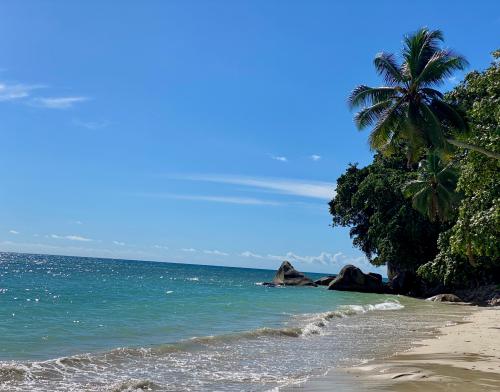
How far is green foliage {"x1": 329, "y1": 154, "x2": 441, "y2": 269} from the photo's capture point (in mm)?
41875

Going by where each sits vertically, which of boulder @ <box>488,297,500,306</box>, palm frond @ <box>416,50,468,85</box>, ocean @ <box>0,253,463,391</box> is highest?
palm frond @ <box>416,50,468,85</box>

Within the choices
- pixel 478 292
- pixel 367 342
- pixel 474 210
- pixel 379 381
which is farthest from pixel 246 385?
pixel 478 292

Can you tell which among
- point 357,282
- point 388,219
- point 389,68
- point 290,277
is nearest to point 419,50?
point 389,68

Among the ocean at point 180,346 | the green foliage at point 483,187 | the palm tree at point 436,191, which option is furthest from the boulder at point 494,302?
the green foliage at point 483,187

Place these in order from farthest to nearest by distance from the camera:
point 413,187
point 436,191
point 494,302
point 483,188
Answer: point 413,187, point 436,191, point 494,302, point 483,188

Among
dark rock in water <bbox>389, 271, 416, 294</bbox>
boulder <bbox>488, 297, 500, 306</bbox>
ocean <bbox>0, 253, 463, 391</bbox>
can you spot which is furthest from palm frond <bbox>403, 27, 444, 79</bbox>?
dark rock in water <bbox>389, 271, 416, 294</bbox>

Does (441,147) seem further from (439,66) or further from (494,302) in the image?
(494,302)

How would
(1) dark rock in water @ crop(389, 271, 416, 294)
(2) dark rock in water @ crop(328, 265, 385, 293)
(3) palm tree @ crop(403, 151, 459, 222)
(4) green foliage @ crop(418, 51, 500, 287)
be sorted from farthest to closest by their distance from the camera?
(2) dark rock in water @ crop(328, 265, 385, 293) → (1) dark rock in water @ crop(389, 271, 416, 294) → (3) palm tree @ crop(403, 151, 459, 222) → (4) green foliage @ crop(418, 51, 500, 287)

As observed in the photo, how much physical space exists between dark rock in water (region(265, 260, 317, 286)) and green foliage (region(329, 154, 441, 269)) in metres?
11.4

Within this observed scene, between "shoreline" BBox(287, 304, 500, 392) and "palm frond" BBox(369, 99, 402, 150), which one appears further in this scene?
"palm frond" BBox(369, 99, 402, 150)

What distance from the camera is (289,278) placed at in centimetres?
6184

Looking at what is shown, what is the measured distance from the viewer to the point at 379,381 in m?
9.03

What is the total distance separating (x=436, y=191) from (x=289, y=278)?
95.6ft

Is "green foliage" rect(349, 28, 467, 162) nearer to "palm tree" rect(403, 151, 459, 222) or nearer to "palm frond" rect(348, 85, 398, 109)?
"palm frond" rect(348, 85, 398, 109)
